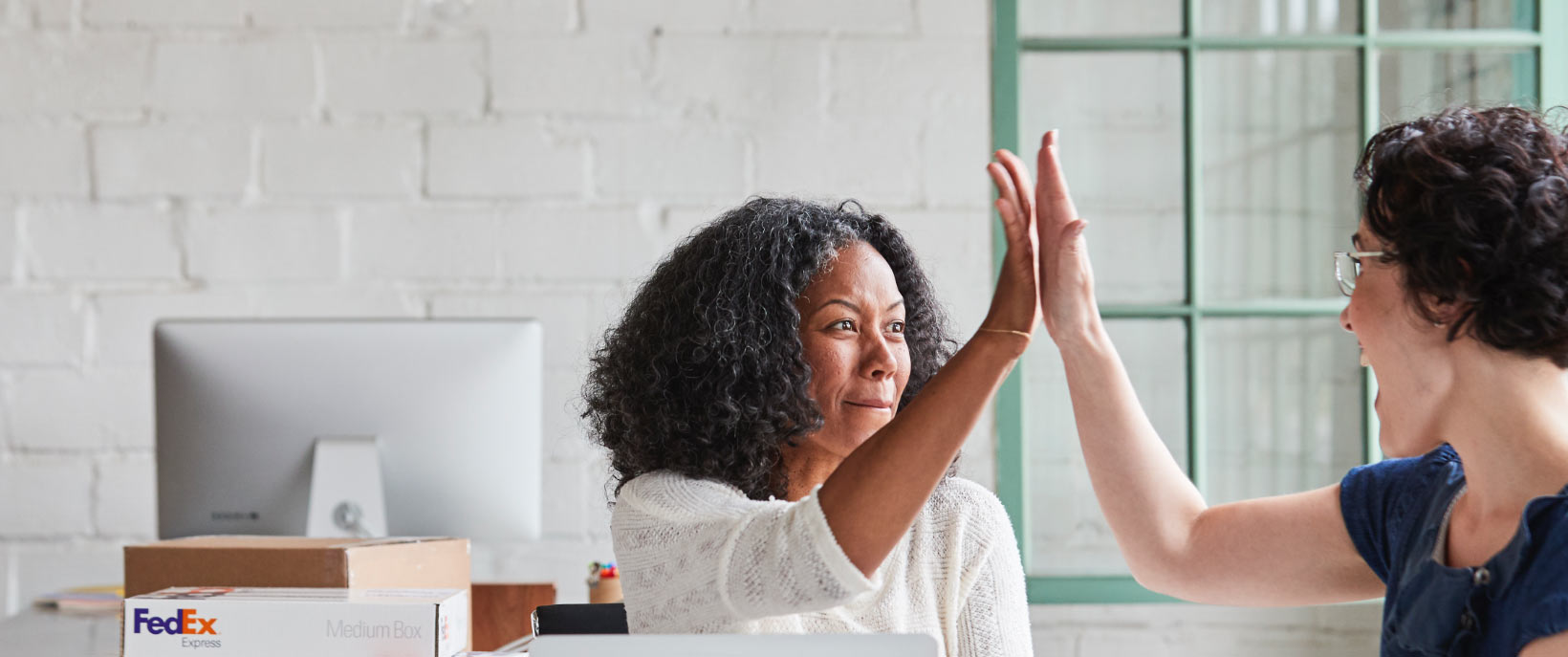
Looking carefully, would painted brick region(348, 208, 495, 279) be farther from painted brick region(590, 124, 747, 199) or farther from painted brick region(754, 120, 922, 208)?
painted brick region(754, 120, 922, 208)

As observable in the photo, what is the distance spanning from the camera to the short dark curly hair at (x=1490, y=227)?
102 cm

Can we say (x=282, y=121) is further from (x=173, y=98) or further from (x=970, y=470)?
(x=970, y=470)

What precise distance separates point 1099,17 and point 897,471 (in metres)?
1.76

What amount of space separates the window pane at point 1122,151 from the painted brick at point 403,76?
1.06 m

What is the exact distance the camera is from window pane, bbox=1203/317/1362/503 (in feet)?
8.14

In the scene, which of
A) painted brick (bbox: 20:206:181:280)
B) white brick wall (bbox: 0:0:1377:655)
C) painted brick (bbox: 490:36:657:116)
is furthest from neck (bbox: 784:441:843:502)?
painted brick (bbox: 20:206:181:280)

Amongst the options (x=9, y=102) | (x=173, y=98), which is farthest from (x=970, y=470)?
(x=9, y=102)

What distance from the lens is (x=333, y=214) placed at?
2.42 metres

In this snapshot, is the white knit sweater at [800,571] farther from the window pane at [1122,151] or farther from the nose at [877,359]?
the window pane at [1122,151]

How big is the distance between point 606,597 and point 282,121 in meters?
1.31

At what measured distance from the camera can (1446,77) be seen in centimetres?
248

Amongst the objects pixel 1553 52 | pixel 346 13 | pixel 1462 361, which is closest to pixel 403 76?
pixel 346 13

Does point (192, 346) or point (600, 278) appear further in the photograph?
point (600, 278)

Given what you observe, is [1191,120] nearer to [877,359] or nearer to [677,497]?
[877,359]
